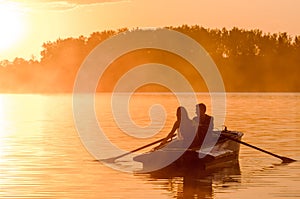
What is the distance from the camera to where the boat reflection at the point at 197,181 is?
2258 cm

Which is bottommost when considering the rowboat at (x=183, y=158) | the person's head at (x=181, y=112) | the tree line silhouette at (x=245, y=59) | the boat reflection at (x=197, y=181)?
the boat reflection at (x=197, y=181)

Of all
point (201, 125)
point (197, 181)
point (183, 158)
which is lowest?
point (197, 181)

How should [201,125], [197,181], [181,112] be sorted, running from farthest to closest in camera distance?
[201,125] < [181,112] < [197,181]

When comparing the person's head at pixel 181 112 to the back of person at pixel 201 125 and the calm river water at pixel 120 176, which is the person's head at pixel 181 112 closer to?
the back of person at pixel 201 125

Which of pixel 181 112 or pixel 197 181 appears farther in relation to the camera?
pixel 181 112

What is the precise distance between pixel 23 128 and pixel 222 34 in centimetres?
9950

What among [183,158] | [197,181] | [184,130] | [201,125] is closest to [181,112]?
[184,130]

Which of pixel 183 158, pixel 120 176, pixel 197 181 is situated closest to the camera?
pixel 197 181

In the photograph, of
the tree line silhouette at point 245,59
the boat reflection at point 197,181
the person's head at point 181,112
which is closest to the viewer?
the boat reflection at point 197,181

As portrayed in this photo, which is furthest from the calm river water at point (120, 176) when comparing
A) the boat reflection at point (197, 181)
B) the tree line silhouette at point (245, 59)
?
the tree line silhouette at point (245, 59)

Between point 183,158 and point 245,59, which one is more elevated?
point 245,59

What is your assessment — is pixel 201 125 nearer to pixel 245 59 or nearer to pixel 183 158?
pixel 183 158

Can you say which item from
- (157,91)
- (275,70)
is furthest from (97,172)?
(157,91)

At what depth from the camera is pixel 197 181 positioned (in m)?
24.4
